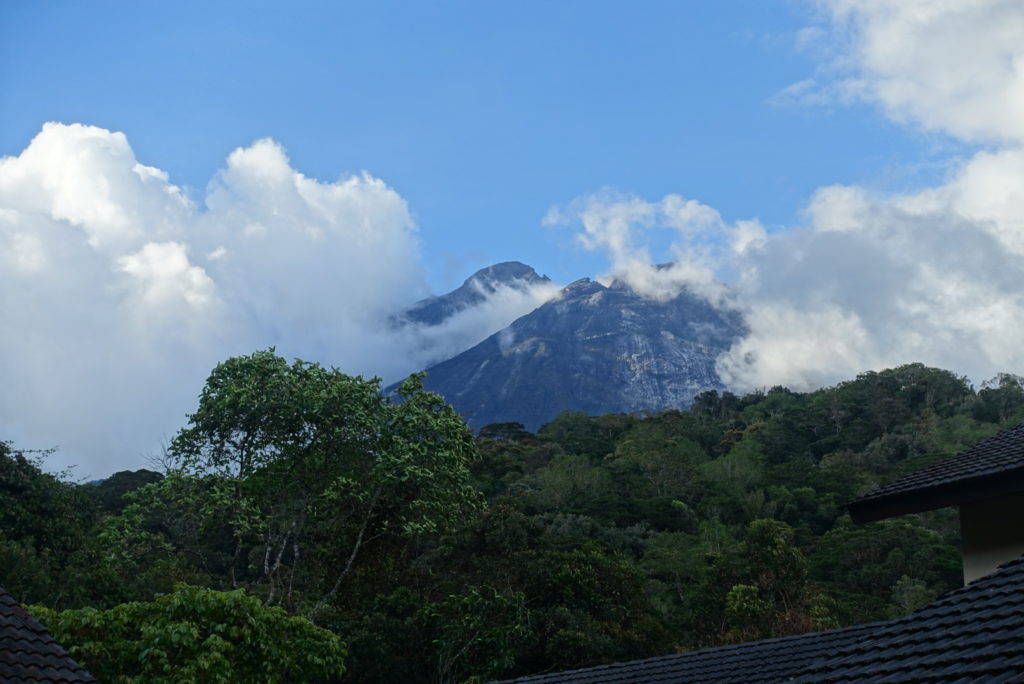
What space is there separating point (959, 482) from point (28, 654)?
657 centimetres

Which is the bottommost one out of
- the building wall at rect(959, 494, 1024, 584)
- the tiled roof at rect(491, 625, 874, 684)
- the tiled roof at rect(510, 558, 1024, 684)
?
the tiled roof at rect(491, 625, 874, 684)

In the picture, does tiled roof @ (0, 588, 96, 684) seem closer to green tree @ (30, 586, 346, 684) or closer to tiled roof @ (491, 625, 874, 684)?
tiled roof @ (491, 625, 874, 684)

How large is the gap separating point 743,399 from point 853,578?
5917 cm

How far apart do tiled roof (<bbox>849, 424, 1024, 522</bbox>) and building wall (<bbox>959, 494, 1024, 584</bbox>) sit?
275 millimetres

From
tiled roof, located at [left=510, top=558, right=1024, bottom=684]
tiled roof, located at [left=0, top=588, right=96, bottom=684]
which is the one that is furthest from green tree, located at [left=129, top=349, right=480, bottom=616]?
tiled roof, located at [left=510, top=558, right=1024, bottom=684]

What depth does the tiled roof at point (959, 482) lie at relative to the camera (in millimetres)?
6914

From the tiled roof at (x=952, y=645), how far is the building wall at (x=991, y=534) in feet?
6.44

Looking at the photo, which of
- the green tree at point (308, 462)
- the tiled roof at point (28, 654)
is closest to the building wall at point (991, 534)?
the tiled roof at point (28, 654)

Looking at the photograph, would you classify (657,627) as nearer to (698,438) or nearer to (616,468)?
(616,468)

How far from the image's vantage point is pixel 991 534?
724cm

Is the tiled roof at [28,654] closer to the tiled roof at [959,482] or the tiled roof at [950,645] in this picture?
the tiled roof at [950,645]

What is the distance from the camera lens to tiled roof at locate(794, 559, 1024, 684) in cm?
392

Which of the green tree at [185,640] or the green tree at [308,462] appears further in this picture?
the green tree at [308,462]

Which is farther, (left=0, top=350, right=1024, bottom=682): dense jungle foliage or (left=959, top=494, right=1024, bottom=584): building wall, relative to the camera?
(left=0, top=350, right=1024, bottom=682): dense jungle foliage
